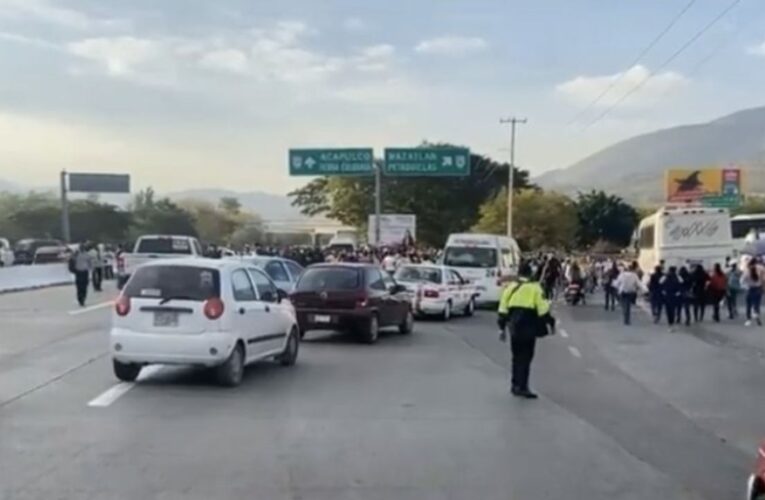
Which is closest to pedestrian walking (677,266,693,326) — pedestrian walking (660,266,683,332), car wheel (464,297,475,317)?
pedestrian walking (660,266,683,332)

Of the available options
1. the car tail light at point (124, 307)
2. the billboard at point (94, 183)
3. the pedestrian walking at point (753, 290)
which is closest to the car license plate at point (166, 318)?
the car tail light at point (124, 307)

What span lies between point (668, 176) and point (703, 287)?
66.8 metres

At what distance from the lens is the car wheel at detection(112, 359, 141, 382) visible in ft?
50.8

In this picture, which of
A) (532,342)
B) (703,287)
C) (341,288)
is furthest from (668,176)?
(532,342)

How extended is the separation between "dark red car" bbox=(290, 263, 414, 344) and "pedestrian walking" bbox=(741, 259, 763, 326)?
39.5ft

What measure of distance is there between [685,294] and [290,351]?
55.8ft

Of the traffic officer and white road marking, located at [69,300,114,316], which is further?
white road marking, located at [69,300,114,316]

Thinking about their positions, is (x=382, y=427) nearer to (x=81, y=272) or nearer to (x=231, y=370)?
(x=231, y=370)

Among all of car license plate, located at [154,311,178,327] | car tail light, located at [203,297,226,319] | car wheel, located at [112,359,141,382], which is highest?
car tail light, located at [203,297,226,319]

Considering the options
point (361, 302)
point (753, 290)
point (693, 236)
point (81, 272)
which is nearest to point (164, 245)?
point (81, 272)

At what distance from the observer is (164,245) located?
40.7 m

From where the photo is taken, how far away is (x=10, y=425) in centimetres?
1196

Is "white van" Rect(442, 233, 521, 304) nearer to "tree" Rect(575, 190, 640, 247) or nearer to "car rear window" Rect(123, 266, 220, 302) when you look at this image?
"car rear window" Rect(123, 266, 220, 302)

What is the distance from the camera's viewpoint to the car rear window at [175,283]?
15266 mm
